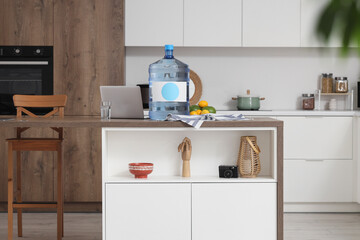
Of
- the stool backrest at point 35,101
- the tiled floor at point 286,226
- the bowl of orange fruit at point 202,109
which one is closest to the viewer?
the bowl of orange fruit at point 202,109

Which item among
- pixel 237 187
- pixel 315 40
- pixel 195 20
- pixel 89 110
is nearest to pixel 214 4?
pixel 195 20

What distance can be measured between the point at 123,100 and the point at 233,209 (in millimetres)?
805

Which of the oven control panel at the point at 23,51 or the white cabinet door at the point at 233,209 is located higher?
the oven control panel at the point at 23,51

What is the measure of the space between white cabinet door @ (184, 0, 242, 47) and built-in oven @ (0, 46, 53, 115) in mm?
1301

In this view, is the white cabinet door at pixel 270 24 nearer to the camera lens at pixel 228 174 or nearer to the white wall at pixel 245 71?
the white wall at pixel 245 71

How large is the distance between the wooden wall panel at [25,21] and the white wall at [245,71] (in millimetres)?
Answer: 898

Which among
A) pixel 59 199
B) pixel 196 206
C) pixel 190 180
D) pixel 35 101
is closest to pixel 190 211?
pixel 196 206

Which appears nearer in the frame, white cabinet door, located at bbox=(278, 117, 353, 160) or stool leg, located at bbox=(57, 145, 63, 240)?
stool leg, located at bbox=(57, 145, 63, 240)

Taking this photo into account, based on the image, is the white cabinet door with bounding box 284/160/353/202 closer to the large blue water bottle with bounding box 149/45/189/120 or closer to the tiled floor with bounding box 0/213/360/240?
the tiled floor with bounding box 0/213/360/240

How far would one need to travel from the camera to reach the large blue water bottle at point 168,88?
7.47 ft

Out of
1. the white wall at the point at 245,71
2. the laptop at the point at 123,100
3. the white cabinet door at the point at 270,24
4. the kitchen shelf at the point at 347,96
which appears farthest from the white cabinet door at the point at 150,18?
the laptop at the point at 123,100

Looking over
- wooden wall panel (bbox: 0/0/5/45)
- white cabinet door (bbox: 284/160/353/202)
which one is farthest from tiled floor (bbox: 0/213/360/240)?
wooden wall panel (bbox: 0/0/5/45)

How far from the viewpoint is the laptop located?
2408mm

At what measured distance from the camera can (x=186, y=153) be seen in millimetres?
Result: 2367
